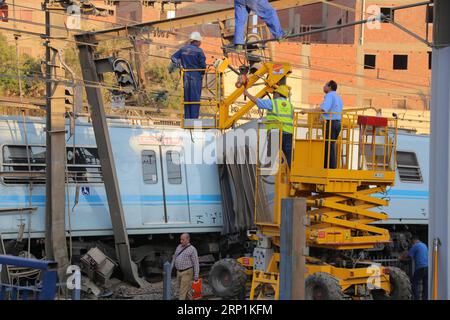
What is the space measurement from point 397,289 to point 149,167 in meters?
7.05

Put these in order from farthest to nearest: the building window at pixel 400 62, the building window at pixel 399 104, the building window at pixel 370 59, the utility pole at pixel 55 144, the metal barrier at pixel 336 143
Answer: the building window at pixel 400 62 < the building window at pixel 399 104 < the building window at pixel 370 59 < the utility pole at pixel 55 144 < the metal barrier at pixel 336 143

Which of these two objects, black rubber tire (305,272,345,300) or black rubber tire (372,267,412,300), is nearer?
black rubber tire (305,272,345,300)

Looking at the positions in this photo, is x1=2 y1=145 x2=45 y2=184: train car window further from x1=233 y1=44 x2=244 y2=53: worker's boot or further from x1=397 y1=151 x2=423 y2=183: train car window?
x1=397 y1=151 x2=423 y2=183: train car window

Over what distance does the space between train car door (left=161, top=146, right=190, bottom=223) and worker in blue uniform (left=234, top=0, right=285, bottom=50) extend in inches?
207

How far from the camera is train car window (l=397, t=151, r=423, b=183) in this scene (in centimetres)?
2116

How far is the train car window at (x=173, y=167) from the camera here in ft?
65.0

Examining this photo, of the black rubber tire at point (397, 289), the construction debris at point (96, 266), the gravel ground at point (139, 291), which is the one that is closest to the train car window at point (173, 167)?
the gravel ground at point (139, 291)

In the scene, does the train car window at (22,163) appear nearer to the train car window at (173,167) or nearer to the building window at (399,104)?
the train car window at (173,167)

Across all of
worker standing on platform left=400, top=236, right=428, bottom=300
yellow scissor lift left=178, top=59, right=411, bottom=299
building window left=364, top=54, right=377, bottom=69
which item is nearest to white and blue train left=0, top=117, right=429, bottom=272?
worker standing on platform left=400, top=236, right=428, bottom=300

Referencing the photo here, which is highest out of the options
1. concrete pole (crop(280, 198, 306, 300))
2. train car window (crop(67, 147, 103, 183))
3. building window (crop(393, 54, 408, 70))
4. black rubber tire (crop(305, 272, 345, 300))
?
building window (crop(393, 54, 408, 70))

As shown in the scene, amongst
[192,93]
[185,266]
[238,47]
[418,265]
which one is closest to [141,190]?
[192,93]

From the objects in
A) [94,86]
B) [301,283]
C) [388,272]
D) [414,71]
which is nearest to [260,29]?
[94,86]

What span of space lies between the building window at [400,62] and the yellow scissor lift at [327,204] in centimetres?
4110
